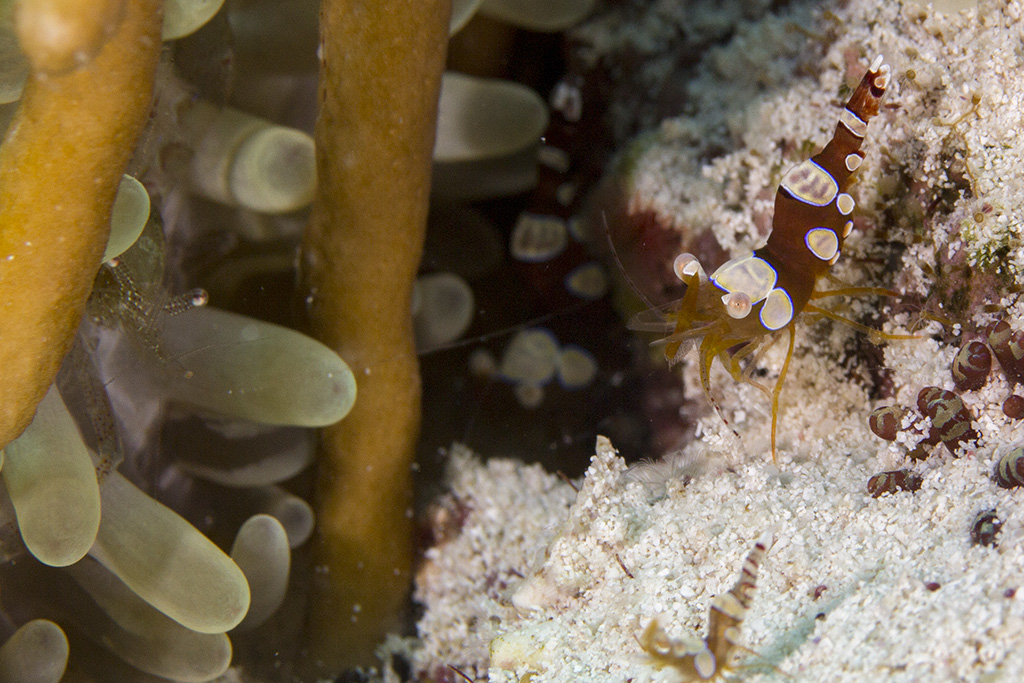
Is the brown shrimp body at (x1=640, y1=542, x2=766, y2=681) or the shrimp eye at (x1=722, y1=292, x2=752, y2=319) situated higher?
the shrimp eye at (x1=722, y1=292, x2=752, y2=319)

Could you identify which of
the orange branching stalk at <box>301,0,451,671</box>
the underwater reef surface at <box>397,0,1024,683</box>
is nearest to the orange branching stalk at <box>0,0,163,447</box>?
the orange branching stalk at <box>301,0,451,671</box>

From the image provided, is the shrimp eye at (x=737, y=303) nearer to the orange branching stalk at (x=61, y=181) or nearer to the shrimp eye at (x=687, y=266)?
the shrimp eye at (x=687, y=266)

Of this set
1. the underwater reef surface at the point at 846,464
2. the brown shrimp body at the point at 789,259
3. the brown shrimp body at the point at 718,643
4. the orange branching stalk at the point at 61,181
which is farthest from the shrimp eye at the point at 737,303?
the orange branching stalk at the point at 61,181

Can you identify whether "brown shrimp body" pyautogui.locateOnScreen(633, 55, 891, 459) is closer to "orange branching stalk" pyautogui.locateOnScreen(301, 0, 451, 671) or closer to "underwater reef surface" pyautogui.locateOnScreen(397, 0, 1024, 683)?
"underwater reef surface" pyautogui.locateOnScreen(397, 0, 1024, 683)

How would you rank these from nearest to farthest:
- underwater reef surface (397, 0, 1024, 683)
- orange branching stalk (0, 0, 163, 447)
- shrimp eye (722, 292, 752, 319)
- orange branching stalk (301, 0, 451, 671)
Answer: orange branching stalk (0, 0, 163, 447) → underwater reef surface (397, 0, 1024, 683) → shrimp eye (722, 292, 752, 319) → orange branching stalk (301, 0, 451, 671)

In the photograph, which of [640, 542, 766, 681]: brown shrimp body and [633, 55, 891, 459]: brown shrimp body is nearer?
[640, 542, 766, 681]: brown shrimp body

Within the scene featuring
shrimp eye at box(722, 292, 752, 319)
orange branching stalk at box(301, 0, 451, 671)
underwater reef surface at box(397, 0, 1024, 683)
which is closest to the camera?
underwater reef surface at box(397, 0, 1024, 683)

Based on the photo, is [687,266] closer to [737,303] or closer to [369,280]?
[737,303]
